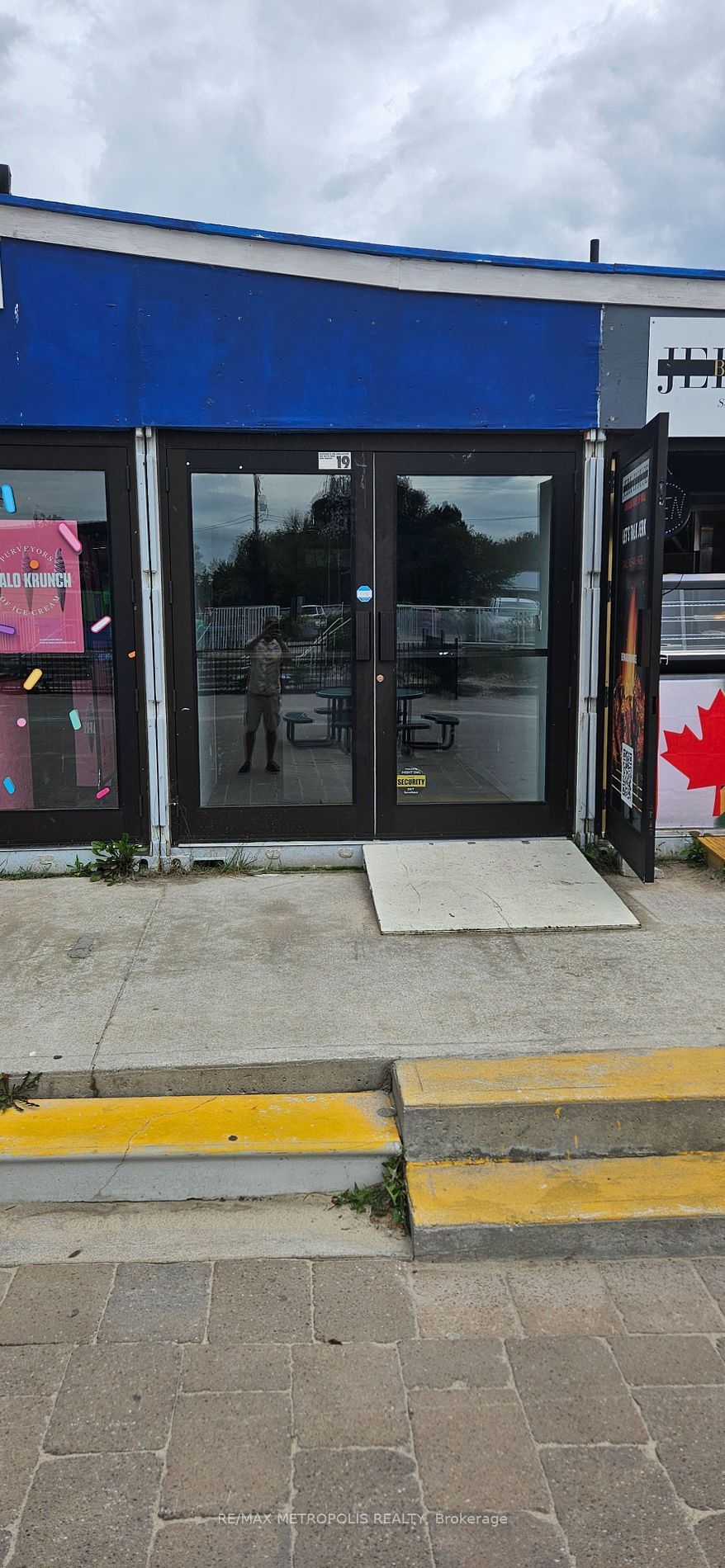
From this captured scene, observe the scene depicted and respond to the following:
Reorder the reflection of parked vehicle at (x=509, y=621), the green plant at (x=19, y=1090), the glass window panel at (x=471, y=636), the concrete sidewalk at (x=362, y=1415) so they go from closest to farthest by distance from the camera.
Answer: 1. the concrete sidewalk at (x=362, y=1415)
2. the green plant at (x=19, y=1090)
3. the glass window panel at (x=471, y=636)
4. the reflection of parked vehicle at (x=509, y=621)

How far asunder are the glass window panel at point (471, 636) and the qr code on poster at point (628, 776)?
0.67m

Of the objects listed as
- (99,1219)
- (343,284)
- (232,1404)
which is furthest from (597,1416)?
(343,284)

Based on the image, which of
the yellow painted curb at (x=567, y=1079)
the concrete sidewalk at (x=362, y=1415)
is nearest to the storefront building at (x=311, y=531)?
the yellow painted curb at (x=567, y=1079)

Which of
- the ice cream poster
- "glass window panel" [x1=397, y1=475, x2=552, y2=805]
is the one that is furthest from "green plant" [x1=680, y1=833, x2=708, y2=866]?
the ice cream poster

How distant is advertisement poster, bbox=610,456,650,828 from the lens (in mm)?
5422

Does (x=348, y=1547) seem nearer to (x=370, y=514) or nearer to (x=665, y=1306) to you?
(x=665, y=1306)

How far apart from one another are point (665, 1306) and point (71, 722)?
4.53 metres

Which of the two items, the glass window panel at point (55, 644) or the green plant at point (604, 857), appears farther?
the green plant at point (604, 857)

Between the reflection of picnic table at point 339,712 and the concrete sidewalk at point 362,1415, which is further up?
the reflection of picnic table at point 339,712

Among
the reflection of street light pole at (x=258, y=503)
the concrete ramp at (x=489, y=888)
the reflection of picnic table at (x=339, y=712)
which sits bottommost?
the concrete ramp at (x=489, y=888)

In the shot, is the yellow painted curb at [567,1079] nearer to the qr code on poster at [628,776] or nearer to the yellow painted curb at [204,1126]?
the yellow painted curb at [204,1126]

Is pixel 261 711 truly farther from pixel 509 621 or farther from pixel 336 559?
pixel 509 621

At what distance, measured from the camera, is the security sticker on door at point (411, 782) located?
6383 millimetres

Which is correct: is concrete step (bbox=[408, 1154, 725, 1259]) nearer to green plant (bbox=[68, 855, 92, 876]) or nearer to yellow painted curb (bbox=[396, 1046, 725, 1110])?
yellow painted curb (bbox=[396, 1046, 725, 1110])
